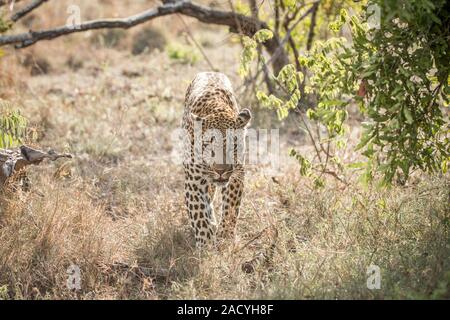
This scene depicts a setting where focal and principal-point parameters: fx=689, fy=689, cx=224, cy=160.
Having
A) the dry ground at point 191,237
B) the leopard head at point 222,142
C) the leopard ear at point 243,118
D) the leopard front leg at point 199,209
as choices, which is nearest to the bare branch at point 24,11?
the dry ground at point 191,237

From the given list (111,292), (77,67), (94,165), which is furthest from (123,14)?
(111,292)

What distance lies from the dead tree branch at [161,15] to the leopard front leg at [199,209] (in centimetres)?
283

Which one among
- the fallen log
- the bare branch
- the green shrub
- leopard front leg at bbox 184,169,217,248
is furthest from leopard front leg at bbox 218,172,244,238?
the bare branch

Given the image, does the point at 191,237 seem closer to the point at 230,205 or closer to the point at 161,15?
the point at 230,205

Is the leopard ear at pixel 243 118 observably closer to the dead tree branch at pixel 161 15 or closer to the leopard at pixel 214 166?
the leopard at pixel 214 166

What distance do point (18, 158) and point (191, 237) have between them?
2.00 metres

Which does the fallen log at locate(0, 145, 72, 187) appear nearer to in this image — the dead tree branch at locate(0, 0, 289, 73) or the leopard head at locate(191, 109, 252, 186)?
the leopard head at locate(191, 109, 252, 186)

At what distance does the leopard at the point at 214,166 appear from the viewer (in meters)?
6.86

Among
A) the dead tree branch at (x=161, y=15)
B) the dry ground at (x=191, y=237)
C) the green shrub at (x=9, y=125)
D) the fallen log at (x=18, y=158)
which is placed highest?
the dead tree branch at (x=161, y=15)

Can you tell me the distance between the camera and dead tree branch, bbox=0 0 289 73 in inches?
376

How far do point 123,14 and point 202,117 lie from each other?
11031mm

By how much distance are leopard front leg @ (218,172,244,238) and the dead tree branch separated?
2822 millimetres

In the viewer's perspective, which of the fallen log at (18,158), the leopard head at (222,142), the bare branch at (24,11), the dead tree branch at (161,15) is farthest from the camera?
the bare branch at (24,11)

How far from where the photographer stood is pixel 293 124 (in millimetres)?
11242
